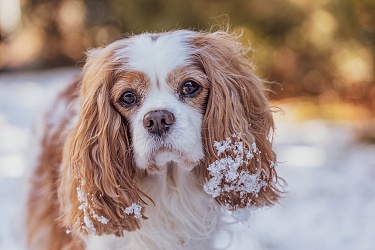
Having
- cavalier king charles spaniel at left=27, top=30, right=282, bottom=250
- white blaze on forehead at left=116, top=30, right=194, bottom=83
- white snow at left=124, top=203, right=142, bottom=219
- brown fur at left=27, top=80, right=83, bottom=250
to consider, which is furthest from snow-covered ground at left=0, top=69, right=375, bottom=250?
white blaze on forehead at left=116, top=30, right=194, bottom=83

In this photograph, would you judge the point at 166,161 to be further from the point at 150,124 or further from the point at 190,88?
the point at 190,88

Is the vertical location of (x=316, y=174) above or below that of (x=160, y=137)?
below

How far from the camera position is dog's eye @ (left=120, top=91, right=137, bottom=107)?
2.73 m

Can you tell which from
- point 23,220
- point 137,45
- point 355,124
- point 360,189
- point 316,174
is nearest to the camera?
point 137,45

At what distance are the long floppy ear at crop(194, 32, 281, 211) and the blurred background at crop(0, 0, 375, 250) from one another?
42 cm

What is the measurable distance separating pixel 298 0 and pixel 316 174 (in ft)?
9.54

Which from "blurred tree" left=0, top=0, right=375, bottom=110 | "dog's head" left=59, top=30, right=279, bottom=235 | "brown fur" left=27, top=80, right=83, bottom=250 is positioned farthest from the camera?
"blurred tree" left=0, top=0, right=375, bottom=110

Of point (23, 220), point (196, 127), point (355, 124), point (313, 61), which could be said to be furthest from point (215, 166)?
point (313, 61)

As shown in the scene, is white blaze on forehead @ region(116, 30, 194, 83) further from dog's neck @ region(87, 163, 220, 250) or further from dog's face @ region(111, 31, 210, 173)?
dog's neck @ region(87, 163, 220, 250)

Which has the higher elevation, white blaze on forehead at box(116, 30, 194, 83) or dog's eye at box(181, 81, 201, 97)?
white blaze on forehead at box(116, 30, 194, 83)

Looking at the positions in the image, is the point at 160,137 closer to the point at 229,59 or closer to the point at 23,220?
the point at 229,59

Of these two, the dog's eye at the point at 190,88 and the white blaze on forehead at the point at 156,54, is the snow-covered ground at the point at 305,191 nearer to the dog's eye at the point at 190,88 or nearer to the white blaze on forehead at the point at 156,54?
the dog's eye at the point at 190,88

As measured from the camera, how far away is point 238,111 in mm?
2822

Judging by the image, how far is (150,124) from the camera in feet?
8.48
